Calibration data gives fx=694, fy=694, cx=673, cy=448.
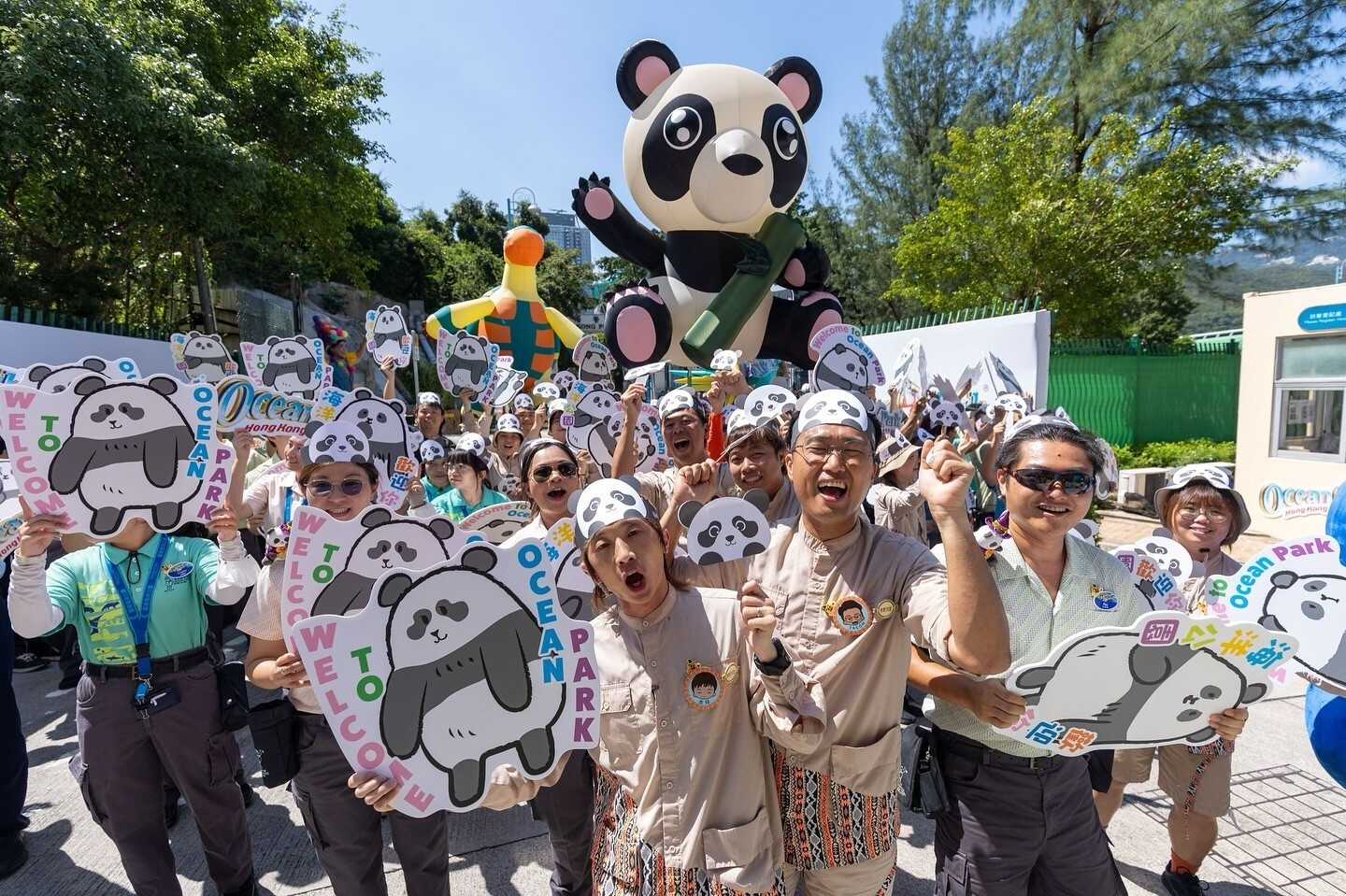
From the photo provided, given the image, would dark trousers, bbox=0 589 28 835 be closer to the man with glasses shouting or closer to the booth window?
the man with glasses shouting

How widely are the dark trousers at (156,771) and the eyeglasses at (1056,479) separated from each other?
2.93 metres

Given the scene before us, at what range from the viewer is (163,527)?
255cm

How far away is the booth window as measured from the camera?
8.03 metres

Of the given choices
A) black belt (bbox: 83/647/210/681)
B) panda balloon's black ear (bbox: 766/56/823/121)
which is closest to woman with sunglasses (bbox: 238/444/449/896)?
black belt (bbox: 83/647/210/681)

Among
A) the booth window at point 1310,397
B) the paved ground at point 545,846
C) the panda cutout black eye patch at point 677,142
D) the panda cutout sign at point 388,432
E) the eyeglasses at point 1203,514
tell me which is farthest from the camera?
the booth window at point 1310,397

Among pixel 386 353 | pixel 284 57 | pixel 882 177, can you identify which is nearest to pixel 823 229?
pixel 882 177

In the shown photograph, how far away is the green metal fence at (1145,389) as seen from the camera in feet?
39.6

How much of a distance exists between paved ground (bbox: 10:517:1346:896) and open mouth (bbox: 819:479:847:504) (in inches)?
75.8

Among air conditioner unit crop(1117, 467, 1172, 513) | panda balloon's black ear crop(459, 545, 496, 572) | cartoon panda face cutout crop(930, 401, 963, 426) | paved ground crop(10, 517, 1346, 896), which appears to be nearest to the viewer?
panda balloon's black ear crop(459, 545, 496, 572)

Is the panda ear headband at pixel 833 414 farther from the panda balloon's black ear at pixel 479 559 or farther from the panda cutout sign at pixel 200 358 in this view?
the panda cutout sign at pixel 200 358

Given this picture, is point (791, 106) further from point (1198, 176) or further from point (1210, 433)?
point (1210, 433)

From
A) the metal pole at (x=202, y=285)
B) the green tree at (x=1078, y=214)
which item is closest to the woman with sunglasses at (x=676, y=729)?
the green tree at (x=1078, y=214)

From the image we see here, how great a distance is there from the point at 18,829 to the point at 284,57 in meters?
14.8

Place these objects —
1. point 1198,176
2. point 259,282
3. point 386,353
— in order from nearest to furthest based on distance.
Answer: point 386,353
point 1198,176
point 259,282
